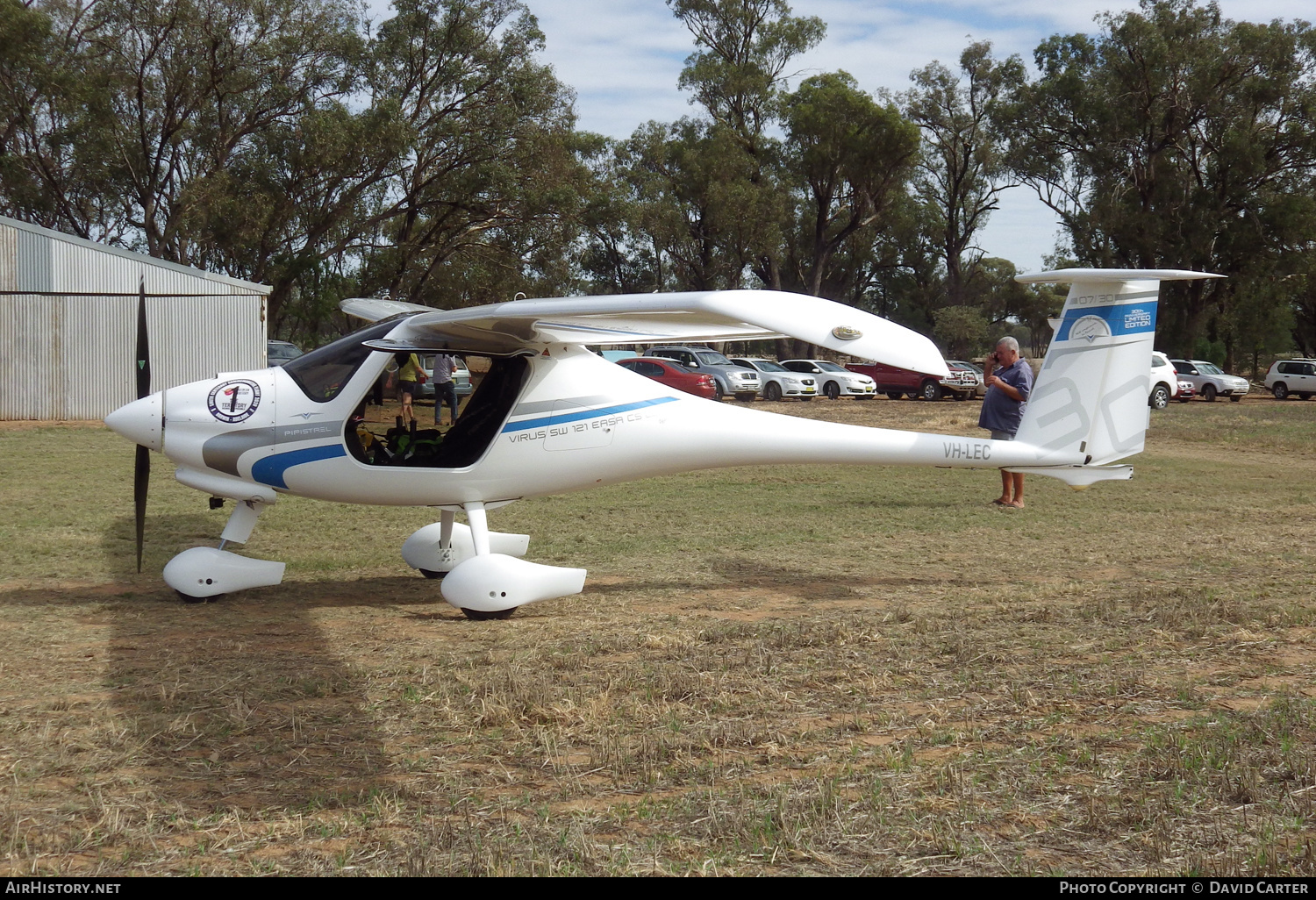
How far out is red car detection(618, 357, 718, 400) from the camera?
3347 cm

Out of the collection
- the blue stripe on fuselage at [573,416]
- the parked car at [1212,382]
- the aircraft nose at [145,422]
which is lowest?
the aircraft nose at [145,422]

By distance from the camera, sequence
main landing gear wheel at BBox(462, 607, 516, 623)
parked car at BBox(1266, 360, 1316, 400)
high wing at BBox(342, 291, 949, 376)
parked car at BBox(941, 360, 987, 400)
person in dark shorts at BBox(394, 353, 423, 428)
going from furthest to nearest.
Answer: parked car at BBox(1266, 360, 1316, 400) → parked car at BBox(941, 360, 987, 400) → person in dark shorts at BBox(394, 353, 423, 428) → main landing gear wheel at BBox(462, 607, 516, 623) → high wing at BBox(342, 291, 949, 376)

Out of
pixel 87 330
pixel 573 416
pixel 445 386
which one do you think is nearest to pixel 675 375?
pixel 87 330

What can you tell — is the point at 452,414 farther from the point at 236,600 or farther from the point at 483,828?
the point at 483,828

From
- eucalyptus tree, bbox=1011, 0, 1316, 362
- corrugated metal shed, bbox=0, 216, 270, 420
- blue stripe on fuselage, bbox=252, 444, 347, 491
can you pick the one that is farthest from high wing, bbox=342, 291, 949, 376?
eucalyptus tree, bbox=1011, 0, 1316, 362

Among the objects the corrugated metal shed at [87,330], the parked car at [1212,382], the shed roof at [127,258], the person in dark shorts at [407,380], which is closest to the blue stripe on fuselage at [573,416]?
the person in dark shorts at [407,380]

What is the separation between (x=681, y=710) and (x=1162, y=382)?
3391cm

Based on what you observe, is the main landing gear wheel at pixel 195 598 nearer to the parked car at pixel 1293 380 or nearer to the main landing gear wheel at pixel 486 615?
the main landing gear wheel at pixel 486 615

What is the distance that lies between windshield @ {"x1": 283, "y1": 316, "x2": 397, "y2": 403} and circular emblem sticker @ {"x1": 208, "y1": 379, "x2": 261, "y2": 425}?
304 millimetres

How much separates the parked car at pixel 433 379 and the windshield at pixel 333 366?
1.15ft

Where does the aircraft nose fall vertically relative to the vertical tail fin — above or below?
below

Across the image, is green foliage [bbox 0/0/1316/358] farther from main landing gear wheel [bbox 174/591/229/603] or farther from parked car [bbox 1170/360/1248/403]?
main landing gear wheel [bbox 174/591/229/603]

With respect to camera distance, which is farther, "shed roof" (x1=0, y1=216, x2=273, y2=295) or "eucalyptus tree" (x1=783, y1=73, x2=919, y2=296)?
"eucalyptus tree" (x1=783, y1=73, x2=919, y2=296)

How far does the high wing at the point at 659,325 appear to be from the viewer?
5145mm
